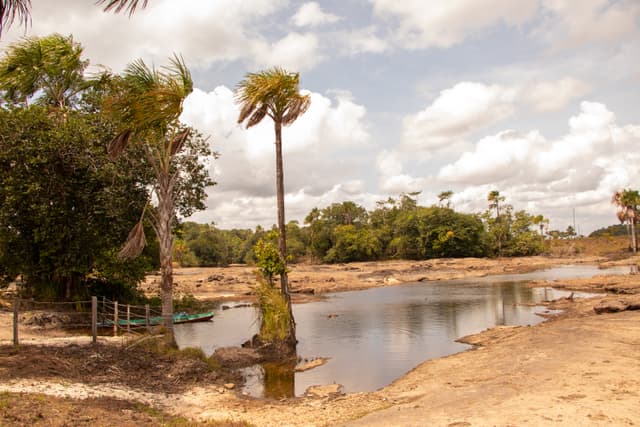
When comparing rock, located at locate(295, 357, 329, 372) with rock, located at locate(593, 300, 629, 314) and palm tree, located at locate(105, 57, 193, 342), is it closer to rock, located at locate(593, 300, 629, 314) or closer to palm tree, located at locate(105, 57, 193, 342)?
palm tree, located at locate(105, 57, 193, 342)

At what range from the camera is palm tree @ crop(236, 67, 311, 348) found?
54.5 ft

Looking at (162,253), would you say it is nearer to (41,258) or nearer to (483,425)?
(41,258)

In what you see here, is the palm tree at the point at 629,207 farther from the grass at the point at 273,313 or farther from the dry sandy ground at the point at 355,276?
the grass at the point at 273,313

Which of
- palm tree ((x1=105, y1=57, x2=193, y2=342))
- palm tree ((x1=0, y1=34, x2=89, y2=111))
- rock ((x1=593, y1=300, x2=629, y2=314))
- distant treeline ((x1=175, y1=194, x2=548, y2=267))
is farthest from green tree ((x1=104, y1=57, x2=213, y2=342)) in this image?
distant treeline ((x1=175, y1=194, x2=548, y2=267))

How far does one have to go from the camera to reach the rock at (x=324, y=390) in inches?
482

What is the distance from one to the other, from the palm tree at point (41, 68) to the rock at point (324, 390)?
17676 millimetres

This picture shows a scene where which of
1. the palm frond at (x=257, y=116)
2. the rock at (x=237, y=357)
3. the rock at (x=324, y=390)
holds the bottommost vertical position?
the rock at (x=324, y=390)

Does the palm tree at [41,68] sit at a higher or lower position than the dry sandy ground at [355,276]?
higher

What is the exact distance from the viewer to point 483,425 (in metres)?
7.75

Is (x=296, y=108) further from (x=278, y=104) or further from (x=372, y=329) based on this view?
(x=372, y=329)

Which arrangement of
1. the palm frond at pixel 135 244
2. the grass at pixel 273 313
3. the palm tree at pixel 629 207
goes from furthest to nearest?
the palm tree at pixel 629 207, the grass at pixel 273 313, the palm frond at pixel 135 244

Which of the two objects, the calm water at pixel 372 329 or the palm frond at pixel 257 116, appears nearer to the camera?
the calm water at pixel 372 329

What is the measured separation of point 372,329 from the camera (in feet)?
74.6

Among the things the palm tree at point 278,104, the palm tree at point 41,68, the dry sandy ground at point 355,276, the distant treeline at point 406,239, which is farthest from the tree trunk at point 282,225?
the distant treeline at point 406,239
